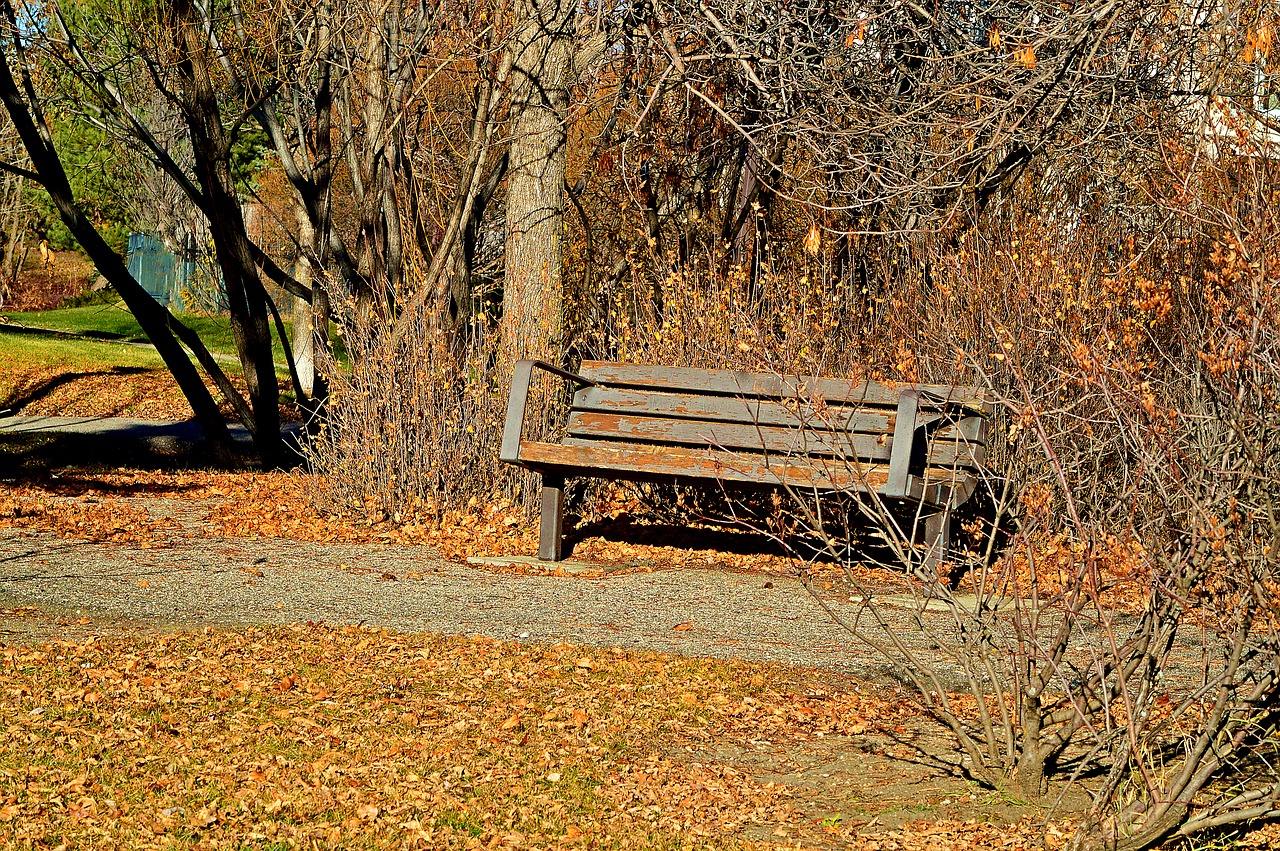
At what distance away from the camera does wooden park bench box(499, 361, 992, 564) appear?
6656 mm

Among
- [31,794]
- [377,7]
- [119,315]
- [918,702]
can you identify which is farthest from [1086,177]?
[119,315]

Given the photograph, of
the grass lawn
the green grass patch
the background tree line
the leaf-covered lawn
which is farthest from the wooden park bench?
the grass lawn

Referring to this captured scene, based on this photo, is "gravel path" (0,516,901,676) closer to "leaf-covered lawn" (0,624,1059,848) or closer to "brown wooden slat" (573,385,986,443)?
"leaf-covered lawn" (0,624,1059,848)

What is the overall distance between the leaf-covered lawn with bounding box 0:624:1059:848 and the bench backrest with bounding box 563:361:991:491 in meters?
2.10

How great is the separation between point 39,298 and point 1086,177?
32.3 m

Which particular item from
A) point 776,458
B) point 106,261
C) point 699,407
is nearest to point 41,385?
point 106,261

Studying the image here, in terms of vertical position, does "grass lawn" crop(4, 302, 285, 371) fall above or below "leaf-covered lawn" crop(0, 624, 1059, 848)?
above

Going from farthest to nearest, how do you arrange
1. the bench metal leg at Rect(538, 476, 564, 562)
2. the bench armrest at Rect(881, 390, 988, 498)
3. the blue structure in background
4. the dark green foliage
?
the blue structure in background
the dark green foliage
the bench metal leg at Rect(538, 476, 564, 562)
the bench armrest at Rect(881, 390, 988, 498)

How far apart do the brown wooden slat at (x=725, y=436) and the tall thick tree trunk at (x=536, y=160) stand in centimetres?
139

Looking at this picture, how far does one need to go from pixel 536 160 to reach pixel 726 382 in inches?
107

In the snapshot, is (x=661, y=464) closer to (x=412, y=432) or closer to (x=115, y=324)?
(x=412, y=432)

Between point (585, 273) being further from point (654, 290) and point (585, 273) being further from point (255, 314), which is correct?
point (255, 314)

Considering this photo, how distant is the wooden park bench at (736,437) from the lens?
21.8 feet

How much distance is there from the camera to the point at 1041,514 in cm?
347
